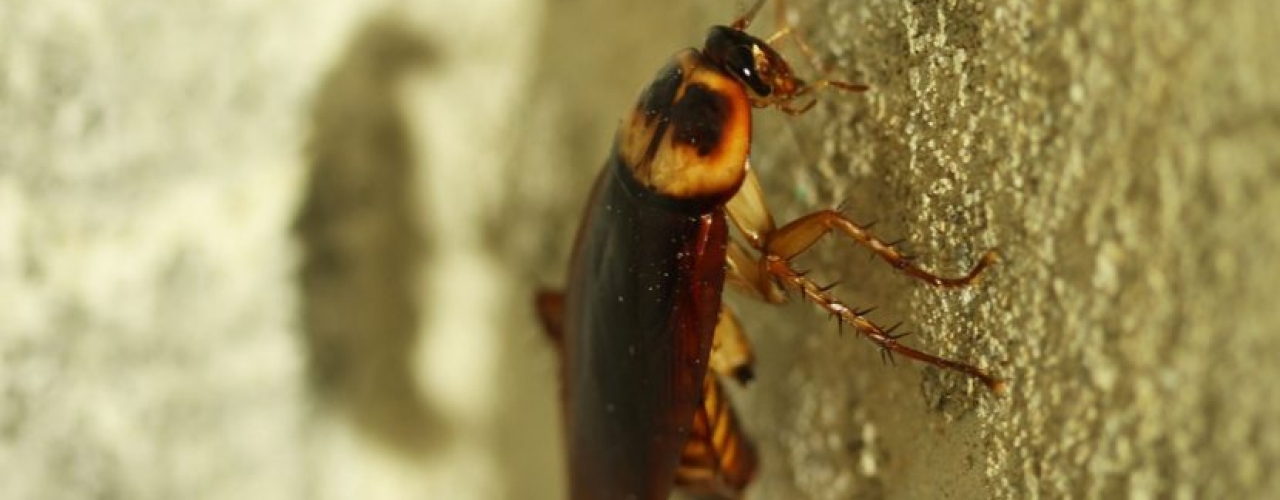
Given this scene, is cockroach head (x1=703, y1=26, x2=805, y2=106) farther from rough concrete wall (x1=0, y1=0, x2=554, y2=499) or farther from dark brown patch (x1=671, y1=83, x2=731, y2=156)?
rough concrete wall (x1=0, y1=0, x2=554, y2=499)

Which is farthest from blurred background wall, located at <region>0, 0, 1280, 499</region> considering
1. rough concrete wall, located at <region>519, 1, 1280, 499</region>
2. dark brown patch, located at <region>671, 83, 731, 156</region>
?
dark brown patch, located at <region>671, 83, 731, 156</region>

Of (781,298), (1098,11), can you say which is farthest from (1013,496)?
(1098,11)

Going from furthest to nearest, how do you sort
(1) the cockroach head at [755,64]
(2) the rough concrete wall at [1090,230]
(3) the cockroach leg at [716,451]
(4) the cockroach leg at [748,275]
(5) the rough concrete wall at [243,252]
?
1. (5) the rough concrete wall at [243,252]
2. (3) the cockroach leg at [716,451]
3. (4) the cockroach leg at [748,275]
4. (1) the cockroach head at [755,64]
5. (2) the rough concrete wall at [1090,230]

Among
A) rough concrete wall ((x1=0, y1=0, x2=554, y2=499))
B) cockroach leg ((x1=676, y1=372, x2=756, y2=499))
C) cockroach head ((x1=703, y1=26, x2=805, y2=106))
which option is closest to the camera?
cockroach head ((x1=703, y1=26, x2=805, y2=106))

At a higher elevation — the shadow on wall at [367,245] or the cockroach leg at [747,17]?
the cockroach leg at [747,17]

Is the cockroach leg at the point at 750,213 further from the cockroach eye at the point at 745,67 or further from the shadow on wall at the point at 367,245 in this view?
the shadow on wall at the point at 367,245

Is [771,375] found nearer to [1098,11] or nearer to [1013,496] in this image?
[1013,496]

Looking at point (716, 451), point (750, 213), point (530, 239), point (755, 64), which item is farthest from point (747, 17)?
point (530, 239)

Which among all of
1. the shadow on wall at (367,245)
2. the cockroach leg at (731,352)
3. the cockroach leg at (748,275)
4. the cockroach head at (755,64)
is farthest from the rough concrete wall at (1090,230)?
the shadow on wall at (367,245)

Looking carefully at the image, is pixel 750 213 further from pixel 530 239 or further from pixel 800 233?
pixel 530 239
